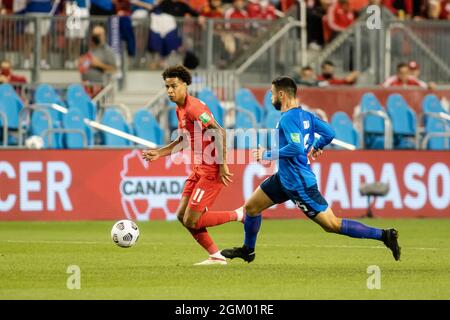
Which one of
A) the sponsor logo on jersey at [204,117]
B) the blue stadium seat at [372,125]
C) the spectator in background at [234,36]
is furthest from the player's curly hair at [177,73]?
the spectator in background at [234,36]

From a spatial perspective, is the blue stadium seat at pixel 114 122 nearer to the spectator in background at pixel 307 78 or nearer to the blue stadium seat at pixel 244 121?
the blue stadium seat at pixel 244 121

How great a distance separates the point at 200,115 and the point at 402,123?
12.4m

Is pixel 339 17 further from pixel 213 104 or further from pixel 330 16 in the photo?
pixel 213 104

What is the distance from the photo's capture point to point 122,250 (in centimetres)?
1788

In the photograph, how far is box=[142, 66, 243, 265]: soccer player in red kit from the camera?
1541cm

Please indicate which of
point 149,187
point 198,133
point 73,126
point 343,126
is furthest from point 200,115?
point 343,126

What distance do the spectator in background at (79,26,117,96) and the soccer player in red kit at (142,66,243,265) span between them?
38.2ft

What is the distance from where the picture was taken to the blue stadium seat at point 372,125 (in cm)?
2698

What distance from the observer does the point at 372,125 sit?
1062 inches

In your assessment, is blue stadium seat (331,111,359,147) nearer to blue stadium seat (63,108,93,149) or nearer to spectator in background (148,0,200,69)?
spectator in background (148,0,200,69)

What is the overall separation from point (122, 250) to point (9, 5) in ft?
40.5

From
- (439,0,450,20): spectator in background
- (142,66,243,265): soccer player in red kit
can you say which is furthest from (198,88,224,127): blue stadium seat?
(142,66,243,265): soccer player in red kit

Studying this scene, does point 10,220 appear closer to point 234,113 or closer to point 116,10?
point 234,113
